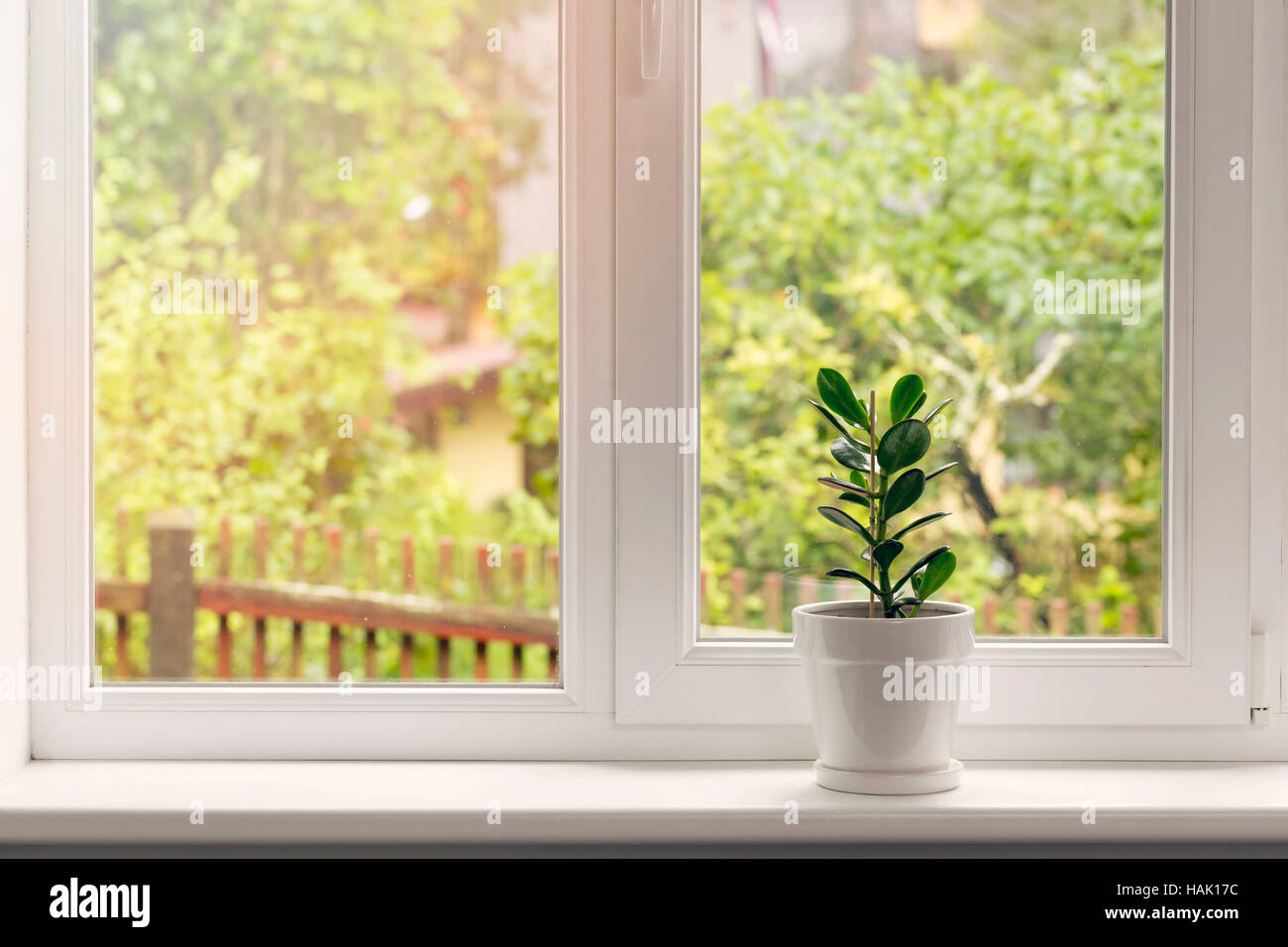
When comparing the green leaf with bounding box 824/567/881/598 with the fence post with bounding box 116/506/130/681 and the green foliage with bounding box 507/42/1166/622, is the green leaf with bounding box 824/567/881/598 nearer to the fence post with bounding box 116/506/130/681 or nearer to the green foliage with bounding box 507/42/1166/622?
the green foliage with bounding box 507/42/1166/622

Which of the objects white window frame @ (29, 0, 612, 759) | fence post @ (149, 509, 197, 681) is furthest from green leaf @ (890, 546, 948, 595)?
fence post @ (149, 509, 197, 681)

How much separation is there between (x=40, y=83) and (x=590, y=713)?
0.91 metres

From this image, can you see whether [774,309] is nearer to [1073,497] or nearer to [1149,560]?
[1073,497]

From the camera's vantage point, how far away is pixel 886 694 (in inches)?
38.3

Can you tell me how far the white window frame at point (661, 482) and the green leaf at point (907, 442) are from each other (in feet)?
0.77

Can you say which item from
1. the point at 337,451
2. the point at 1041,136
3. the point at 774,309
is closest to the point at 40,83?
the point at 337,451

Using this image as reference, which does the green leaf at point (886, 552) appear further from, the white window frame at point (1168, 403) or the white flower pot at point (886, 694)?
the white window frame at point (1168, 403)

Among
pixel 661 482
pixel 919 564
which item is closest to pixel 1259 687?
pixel 919 564

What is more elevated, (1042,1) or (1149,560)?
(1042,1)

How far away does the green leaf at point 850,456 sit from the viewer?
1023mm

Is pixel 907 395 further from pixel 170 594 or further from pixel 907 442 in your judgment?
pixel 170 594

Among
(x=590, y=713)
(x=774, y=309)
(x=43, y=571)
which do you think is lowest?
(x=590, y=713)

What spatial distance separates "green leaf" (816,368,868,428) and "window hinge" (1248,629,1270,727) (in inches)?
20.4

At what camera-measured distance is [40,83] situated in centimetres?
113
